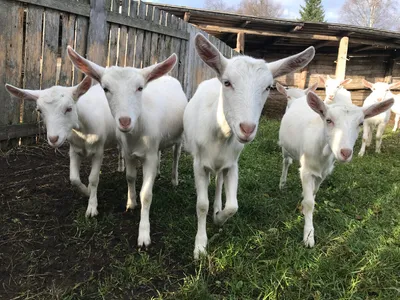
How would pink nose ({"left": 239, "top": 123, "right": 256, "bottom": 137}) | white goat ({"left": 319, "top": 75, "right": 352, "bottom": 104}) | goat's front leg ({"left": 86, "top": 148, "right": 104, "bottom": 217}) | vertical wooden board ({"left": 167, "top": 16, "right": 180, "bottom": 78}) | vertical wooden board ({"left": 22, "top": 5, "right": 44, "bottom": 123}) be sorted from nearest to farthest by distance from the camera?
pink nose ({"left": 239, "top": 123, "right": 256, "bottom": 137}) < goat's front leg ({"left": 86, "top": 148, "right": 104, "bottom": 217}) < vertical wooden board ({"left": 22, "top": 5, "right": 44, "bottom": 123}) < vertical wooden board ({"left": 167, "top": 16, "right": 180, "bottom": 78}) < white goat ({"left": 319, "top": 75, "right": 352, "bottom": 104})

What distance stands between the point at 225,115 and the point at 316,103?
1.39 m

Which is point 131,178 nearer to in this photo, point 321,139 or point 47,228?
point 47,228

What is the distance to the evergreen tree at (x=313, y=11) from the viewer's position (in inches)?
1718

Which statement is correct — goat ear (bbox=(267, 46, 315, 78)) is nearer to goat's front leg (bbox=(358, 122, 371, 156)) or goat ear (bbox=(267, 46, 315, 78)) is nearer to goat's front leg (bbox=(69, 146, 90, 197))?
goat's front leg (bbox=(69, 146, 90, 197))

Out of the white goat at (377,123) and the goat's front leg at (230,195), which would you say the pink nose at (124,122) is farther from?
the white goat at (377,123)

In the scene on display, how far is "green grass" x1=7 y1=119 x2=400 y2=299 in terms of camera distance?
291 centimetres

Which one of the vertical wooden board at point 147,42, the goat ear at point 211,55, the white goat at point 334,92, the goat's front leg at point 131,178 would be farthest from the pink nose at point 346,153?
the white goat at point 334,92

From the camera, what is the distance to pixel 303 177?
4.20 m

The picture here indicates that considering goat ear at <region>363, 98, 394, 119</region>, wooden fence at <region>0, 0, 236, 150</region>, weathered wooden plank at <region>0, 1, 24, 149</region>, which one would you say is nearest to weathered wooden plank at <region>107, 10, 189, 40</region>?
wooden fence at <region>0, 0, 236, 150</region>

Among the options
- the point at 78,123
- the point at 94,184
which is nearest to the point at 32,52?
the point at 78,123

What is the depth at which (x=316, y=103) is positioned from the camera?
3.99 meters

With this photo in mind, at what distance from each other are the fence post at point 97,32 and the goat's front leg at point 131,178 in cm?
305

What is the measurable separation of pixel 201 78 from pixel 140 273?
8269mm

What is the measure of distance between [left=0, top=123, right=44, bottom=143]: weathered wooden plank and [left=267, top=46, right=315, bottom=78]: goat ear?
13.1 ft
